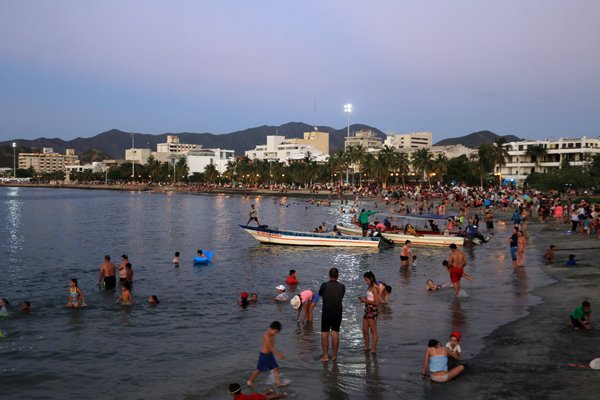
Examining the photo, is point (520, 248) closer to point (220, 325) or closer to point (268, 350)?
point (220, 325)

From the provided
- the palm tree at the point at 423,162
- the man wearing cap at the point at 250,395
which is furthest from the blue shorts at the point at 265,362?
the palm tree at the point at 423,162

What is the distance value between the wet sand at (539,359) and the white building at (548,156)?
103431mm

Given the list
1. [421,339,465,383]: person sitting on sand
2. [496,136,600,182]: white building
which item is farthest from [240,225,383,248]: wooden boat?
[496,136,600,182]: white building

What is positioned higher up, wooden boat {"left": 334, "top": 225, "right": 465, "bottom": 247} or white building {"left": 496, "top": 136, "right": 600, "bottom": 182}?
white building {"left": 496, "top": 136, "right": 600, "bottom": 182}

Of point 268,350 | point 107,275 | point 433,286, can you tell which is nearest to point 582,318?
point 433,286

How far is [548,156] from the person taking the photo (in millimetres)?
119062

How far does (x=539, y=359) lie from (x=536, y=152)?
378 ft

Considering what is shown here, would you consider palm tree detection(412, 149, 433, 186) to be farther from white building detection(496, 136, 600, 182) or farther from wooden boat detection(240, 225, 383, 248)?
wooden boat detection(240, 225, 383, 248)

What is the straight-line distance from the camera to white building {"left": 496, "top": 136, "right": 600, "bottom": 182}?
114 meters

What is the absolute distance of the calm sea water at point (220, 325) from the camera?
11555mm

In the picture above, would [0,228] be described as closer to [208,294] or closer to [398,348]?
[208,294]

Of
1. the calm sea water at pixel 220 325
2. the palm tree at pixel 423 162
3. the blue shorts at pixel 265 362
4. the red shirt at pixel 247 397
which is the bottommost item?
the calm sea water at pixel 220 325

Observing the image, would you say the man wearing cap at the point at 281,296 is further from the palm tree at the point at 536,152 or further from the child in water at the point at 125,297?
the palm tree at the point at 536,152

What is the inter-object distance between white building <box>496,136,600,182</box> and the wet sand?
10343 centimetres
